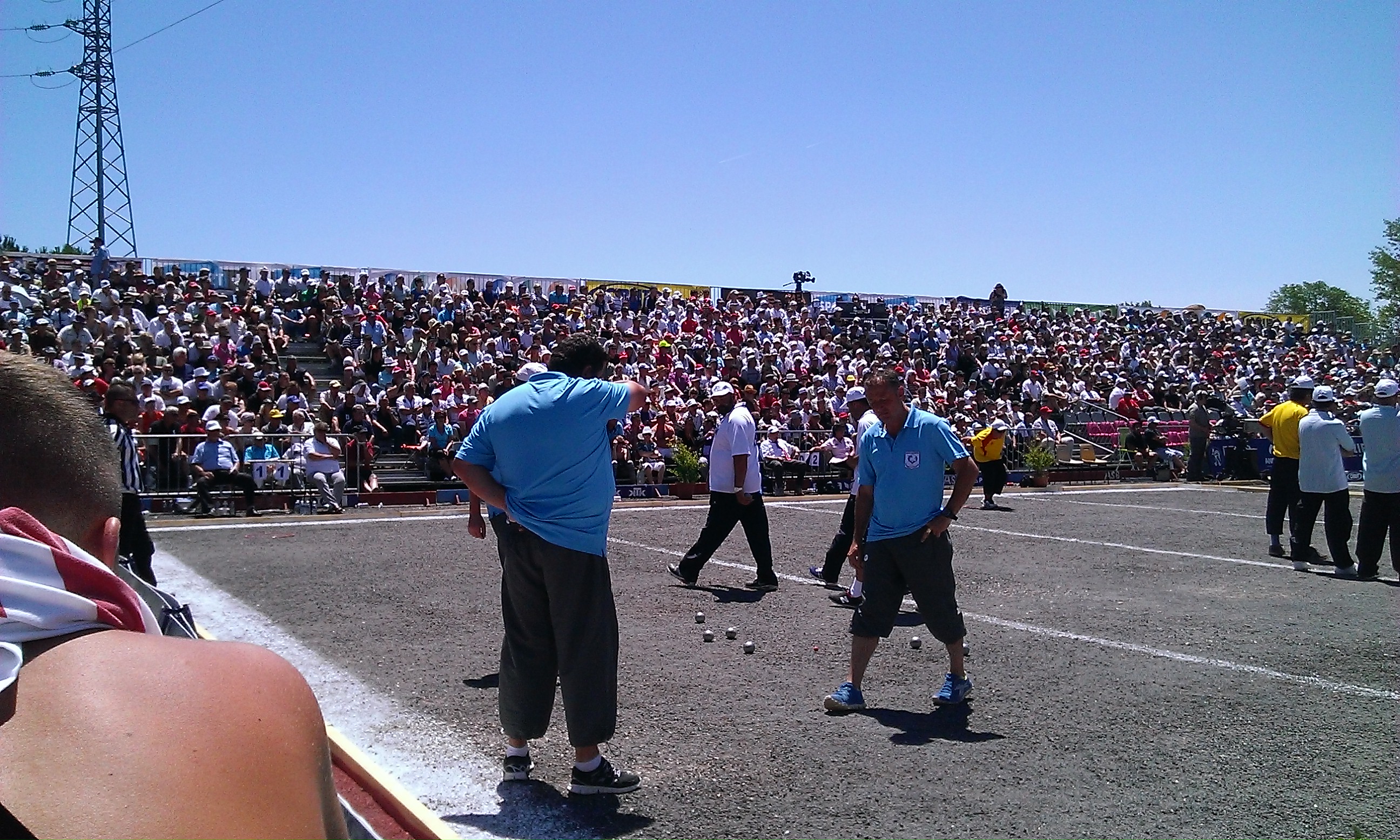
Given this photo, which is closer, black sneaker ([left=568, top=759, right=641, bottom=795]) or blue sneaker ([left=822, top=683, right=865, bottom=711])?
black sneaker ([left=568, top=759, right=641, bottom=795])

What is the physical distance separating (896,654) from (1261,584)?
4613mm

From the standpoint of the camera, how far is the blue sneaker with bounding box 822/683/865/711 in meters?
5.40

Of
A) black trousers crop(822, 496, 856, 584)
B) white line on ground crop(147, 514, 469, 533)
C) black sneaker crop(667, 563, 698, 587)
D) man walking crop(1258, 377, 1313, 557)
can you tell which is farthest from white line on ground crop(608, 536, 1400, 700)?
white line on ground crop(147, 514, 469, 533)

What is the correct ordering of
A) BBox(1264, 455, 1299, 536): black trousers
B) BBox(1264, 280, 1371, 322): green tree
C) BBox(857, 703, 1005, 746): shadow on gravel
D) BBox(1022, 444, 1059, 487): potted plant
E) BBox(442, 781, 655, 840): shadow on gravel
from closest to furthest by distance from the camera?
BBox(442, 781, 655, 840): shadow on gravel < BBox(857, 703, 1005, 746): shadow on gravel < BBox(1264, 455, 1299, 536): black trousers < BBox(1022, 444, 1059, 487): potted plant < BBox(1264, 280, 1371, 322): green tree

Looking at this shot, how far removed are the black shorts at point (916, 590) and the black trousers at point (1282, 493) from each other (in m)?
7.26

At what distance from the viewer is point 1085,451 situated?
2400cm

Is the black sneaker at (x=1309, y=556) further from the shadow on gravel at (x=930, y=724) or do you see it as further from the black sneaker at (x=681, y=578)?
the shadow on gravel at (x=930, y=724)

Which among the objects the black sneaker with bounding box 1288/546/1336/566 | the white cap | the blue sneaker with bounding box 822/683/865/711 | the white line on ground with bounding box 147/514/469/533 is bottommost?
the white line on ground with bounding box 147/514/469/533

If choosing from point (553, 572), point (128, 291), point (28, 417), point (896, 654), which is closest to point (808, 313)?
point (128, 291)

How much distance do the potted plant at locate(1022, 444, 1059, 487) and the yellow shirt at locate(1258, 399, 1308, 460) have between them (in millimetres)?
10597

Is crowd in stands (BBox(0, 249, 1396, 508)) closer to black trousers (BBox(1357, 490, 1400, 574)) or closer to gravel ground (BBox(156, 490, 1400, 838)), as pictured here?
gravel ground (BBox(156, 490, 1400, 838))

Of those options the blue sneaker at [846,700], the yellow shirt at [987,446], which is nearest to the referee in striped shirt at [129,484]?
the blue sneaker at [846,700]

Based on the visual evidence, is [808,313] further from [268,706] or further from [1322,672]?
[268,706]

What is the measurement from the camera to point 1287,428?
10914 millimetres
